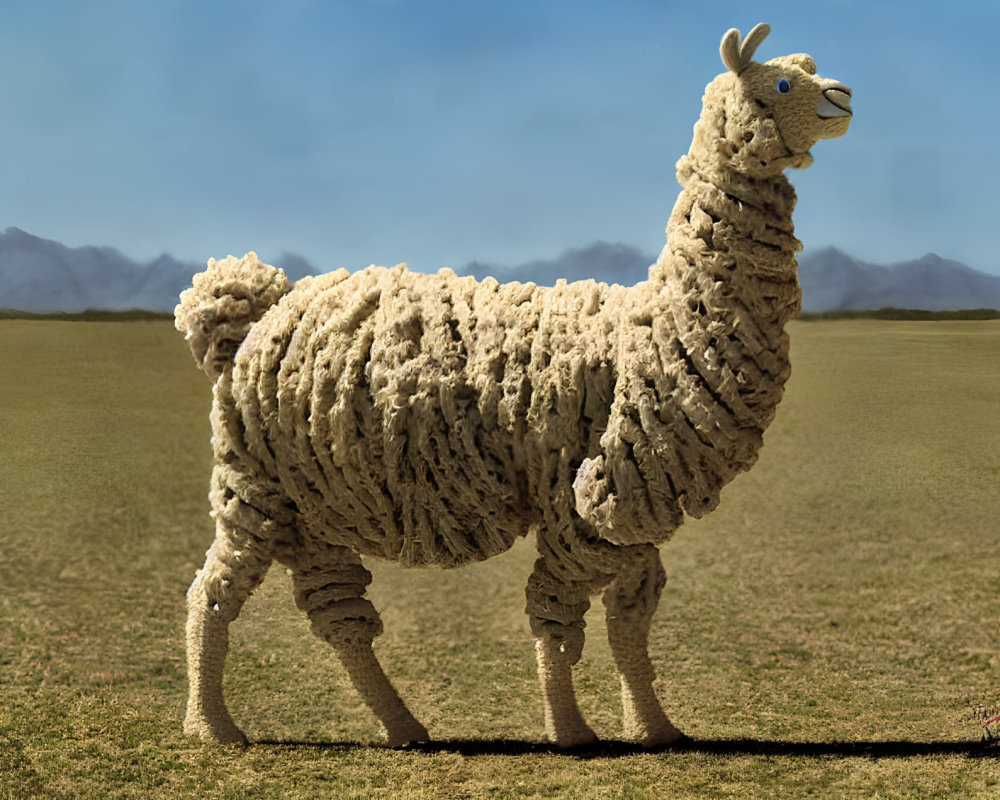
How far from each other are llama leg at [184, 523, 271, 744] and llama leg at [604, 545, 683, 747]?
2124 millimetres

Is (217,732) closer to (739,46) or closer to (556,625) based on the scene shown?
(556,625)

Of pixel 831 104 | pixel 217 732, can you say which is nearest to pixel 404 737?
pixel 217 732

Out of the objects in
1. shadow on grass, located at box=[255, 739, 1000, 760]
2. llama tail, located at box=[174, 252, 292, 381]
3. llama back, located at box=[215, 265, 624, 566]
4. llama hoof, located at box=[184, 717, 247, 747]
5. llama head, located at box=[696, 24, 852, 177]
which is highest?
llama head, located at box=[696, 24, 852, 177]

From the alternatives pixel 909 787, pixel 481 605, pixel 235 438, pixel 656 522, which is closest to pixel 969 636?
pixel 909 787

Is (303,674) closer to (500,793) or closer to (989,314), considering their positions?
(500,793)

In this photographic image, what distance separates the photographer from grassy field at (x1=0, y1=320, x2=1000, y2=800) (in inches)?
242

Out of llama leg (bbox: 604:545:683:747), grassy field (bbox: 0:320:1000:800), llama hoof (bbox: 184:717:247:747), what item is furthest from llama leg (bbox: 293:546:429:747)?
llama leg (bbox: 604:545:683:747)

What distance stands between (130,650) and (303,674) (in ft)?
4.89

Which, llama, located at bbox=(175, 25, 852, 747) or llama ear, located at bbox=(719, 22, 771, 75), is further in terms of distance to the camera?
llama, located at bbox=(175, 25, 852, 747)

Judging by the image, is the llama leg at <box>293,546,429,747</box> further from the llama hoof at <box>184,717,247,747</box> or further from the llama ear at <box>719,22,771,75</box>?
the llama ear at <box>719,22,771,75</box>

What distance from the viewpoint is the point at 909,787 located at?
5.77 meters

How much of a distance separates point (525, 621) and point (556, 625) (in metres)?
3.59

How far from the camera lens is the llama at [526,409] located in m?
5.29

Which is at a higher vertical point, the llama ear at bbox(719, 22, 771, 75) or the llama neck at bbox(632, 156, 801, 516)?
the llama ear at bbox(719, 22, 771, 75)
